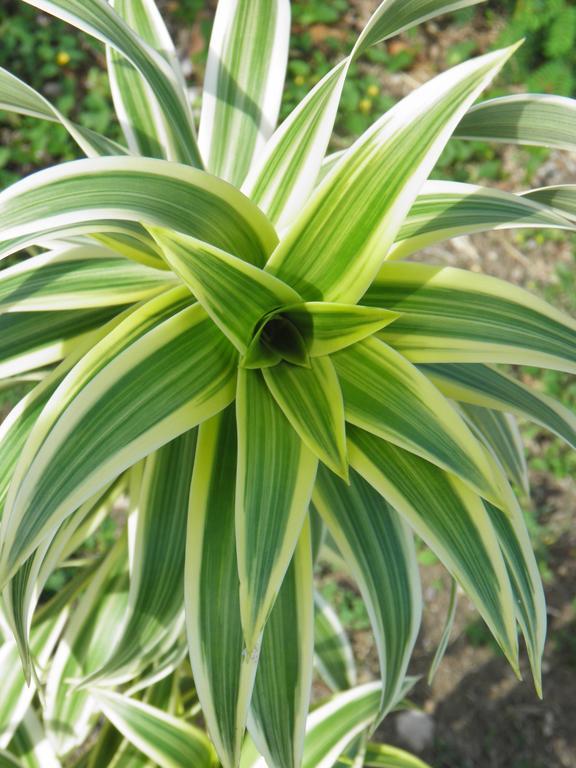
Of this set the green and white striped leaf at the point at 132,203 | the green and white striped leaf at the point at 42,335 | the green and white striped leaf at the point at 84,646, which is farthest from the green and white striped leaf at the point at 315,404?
the green and white striped leaf at the point at 84,646

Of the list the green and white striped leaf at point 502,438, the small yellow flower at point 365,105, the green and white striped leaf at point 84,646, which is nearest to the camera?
the green and white striped leaf at point 502,438

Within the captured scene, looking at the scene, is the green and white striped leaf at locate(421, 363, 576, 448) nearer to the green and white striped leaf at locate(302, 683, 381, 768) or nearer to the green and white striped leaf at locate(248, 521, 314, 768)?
the green and white striped leaf at locate(248, 521, 314, 768)

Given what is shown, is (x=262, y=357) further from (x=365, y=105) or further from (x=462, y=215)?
(x=365, y=105)

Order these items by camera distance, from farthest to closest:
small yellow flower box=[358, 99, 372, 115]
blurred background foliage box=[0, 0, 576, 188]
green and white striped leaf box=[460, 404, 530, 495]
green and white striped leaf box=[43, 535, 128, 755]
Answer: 1. small yellow flower box=[358, 99, 372, 115]
2. blurred background foliage box=[0, 0, 576, 188]
3. green and white striped leaf box=[43, 535, 128, 755]
4. green and white striped leaf box=[460, 404, 530, 495]

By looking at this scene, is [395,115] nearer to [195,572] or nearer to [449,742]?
[195,572]

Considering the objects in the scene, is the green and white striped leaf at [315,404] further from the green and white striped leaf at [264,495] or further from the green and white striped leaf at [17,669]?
the green and white striped leaf at [17,669]

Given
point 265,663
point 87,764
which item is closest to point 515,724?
point 87,764

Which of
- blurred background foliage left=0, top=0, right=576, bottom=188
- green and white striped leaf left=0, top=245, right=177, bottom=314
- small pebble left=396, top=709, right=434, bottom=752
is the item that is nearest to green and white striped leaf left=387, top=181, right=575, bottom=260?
green and white striped leaf left=0, top=245, right=177, bottom=314

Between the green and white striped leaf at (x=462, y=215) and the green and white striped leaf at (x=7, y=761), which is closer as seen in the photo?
the green and white striped leaf at (x=462, y=215)
